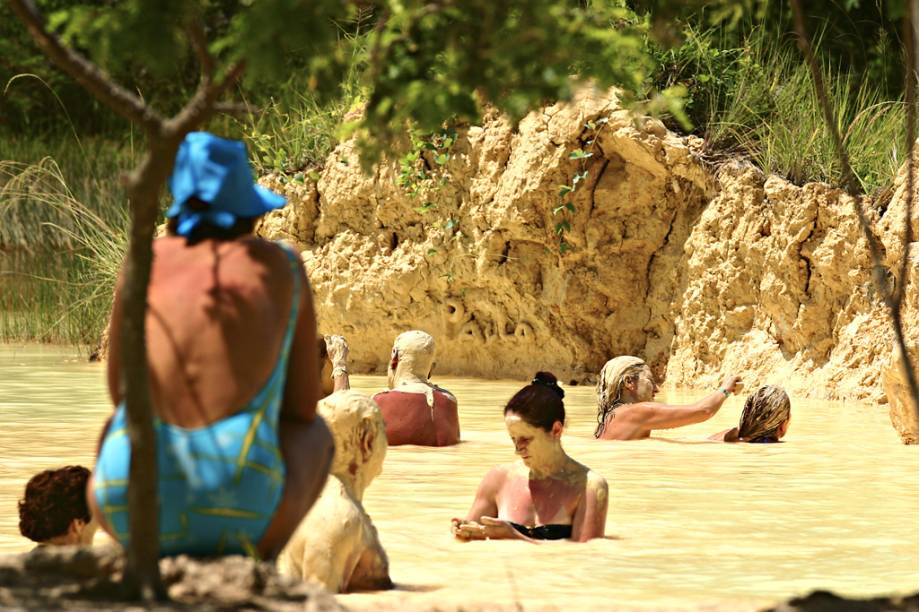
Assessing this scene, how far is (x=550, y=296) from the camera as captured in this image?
17.3 m

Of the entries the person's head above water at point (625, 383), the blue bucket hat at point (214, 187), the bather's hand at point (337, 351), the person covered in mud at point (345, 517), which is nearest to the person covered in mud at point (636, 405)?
the person's head above water at point (625, 383)

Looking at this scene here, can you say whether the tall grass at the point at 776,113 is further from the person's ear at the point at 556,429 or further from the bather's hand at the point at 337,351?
the person's ear at the point at 556,429

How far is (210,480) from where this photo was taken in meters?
3.51

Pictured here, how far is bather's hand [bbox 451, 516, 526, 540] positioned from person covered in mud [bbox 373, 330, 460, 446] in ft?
12.4

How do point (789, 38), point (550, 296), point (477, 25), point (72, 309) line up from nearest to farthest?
point (477, 25), point (550, 296), point (789, 38), point (72, 309)

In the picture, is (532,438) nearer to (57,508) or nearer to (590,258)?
(57,508)

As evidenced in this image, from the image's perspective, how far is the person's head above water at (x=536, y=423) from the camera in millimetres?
6305

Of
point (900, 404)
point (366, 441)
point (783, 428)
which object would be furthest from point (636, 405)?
point (366, 441)

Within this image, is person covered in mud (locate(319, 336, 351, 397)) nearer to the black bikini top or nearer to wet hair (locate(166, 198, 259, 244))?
the black bikini top

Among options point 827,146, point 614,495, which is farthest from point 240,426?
point 827,146

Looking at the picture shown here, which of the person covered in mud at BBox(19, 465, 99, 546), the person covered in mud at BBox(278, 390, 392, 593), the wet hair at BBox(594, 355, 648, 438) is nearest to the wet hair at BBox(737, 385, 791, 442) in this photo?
the wet hair at BBox(594, 355, 648, 438)

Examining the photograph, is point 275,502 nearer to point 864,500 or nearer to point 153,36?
point 153,36

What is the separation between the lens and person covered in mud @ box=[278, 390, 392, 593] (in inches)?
195

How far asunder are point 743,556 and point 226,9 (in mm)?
20681
